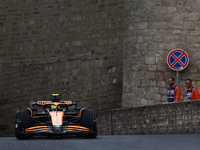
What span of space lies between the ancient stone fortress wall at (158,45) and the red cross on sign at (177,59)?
2.33 feet

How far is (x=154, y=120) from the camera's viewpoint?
1320 cm

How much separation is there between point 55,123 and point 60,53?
11198mm

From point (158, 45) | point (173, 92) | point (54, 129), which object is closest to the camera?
point (54, 129)

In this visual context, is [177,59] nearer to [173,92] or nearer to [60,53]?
[173,92]

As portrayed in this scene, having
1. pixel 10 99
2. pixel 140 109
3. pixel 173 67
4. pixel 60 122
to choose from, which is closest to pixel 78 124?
pixel 60 122

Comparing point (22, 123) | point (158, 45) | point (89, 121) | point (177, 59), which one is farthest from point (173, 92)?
point (22, 123)

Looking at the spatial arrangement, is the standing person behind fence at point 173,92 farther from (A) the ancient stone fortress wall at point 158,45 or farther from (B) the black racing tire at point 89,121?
(B) the black racing tire at point 89,121

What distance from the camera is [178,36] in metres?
16.5

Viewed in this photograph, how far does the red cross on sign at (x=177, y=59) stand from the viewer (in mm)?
15422

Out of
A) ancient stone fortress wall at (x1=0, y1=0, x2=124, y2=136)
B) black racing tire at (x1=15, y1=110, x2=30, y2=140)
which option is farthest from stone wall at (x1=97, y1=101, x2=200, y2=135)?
black racing tire at (x1=15, y1=110, x2=30, y2=140)

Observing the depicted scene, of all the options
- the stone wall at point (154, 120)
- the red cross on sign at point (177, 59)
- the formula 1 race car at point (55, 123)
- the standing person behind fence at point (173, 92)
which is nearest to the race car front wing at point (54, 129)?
the formula 1 race car at point (55, 123)

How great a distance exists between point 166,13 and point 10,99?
31.0 feet

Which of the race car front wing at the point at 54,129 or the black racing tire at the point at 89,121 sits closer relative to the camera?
the race car front wing at the point at 54,129

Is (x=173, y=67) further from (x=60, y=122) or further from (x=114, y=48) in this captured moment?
(x=60, y=122)
